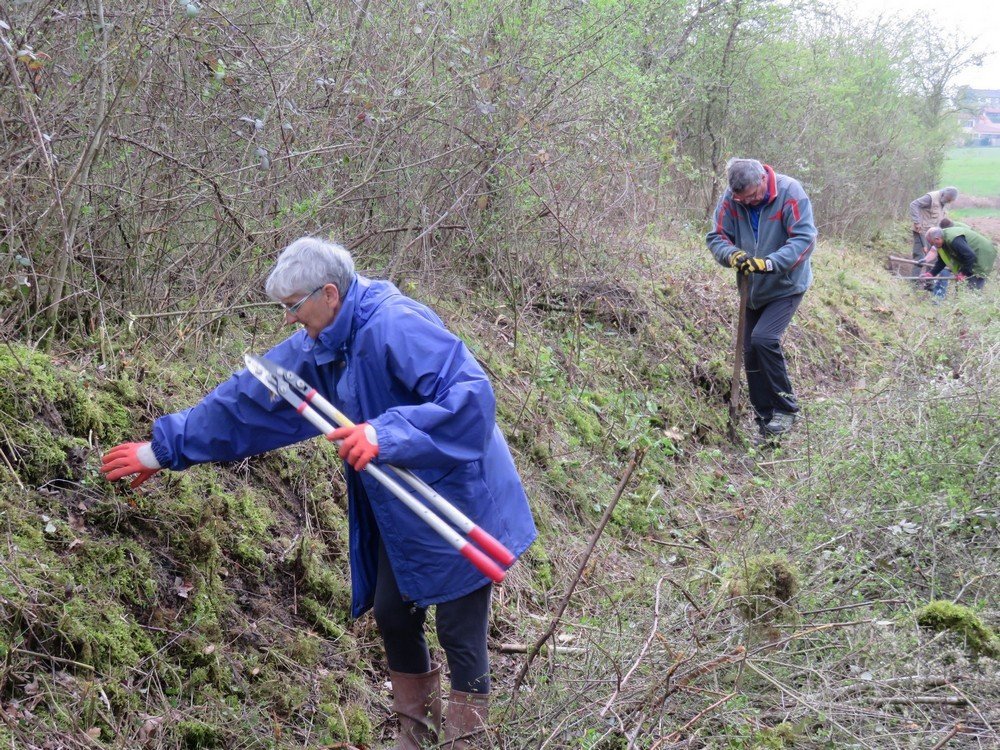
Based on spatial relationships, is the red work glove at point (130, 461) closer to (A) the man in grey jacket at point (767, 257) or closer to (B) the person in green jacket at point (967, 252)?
(A) the man in grey jacket at point (767, 257)

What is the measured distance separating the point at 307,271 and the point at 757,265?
17.6ft

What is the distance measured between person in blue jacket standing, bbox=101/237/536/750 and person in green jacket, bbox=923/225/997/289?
13.0 m

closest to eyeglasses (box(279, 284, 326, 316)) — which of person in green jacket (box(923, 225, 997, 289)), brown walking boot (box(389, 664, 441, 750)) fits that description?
brown walking boot (box(389, 664, 441, 750))

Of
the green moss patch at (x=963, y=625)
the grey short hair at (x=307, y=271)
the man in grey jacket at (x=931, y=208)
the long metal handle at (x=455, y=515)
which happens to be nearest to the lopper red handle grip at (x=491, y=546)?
the long metal handle at (x=455, y=515)

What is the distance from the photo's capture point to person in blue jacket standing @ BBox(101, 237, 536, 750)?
10.2 feet

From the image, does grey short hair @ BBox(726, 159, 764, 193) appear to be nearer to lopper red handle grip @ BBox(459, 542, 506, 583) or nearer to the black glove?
the black glove

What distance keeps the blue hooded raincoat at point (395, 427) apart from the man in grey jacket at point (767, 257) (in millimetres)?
4958

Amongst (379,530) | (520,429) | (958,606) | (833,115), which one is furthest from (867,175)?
(379,530)

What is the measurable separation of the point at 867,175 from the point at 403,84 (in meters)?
16.8

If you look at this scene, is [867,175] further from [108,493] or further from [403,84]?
[108,493]

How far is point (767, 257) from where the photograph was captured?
7828mm

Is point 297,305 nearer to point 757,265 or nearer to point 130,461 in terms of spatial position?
point 130,461

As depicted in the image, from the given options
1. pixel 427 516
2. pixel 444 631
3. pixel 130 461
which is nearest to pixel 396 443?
pixel 427 516

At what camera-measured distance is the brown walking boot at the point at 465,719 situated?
11.6ft
